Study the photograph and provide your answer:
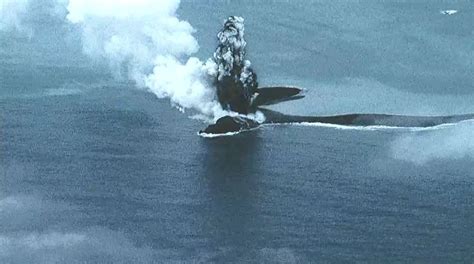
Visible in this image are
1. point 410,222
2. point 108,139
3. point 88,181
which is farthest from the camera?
point 108,139

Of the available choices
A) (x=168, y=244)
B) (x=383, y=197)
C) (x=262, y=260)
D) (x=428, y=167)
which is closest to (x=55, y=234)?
(x=168, y=244)

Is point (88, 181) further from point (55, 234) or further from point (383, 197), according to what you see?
point (383, 197)

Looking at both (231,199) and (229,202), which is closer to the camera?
(229,202)

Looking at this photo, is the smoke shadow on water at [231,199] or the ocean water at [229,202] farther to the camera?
the smoke shadow on water at [231,199]

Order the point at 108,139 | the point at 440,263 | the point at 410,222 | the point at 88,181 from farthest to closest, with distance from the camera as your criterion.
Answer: the point at 108,139 < the point at 88,181 < the point at 410,222 < the point at 440,263

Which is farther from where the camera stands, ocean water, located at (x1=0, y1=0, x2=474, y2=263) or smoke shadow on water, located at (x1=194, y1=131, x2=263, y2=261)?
smoke shadow on water, located at (x1=194, y1=131, x2=263, y2=261)

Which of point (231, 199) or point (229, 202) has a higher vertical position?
point (231, 199)

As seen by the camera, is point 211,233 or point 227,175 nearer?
point 211,233

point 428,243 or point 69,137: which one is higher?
point 69,137
